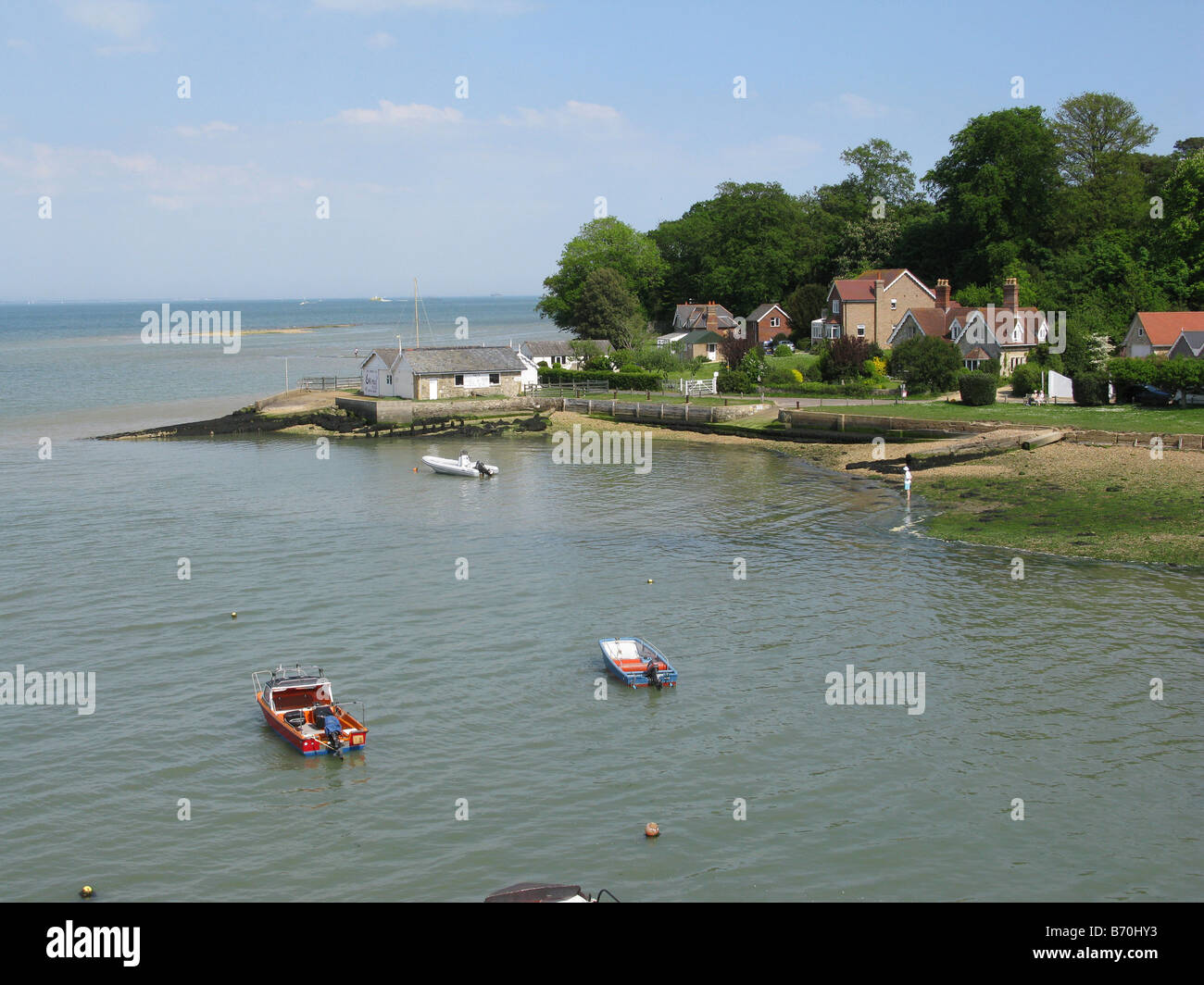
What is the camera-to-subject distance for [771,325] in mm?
117938

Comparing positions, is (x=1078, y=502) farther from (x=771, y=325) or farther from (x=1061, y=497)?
(x=771, y=325)

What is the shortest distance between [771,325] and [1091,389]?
172 ft

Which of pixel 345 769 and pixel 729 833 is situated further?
pixel 345 769

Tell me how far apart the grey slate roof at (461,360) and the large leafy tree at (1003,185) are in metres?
48.9

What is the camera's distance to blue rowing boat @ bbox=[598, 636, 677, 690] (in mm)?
27531

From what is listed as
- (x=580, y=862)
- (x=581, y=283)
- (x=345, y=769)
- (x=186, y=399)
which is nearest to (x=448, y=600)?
(x=345, y=769)

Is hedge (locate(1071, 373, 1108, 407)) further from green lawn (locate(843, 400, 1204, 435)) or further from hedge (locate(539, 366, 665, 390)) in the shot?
hedge (locate(539, 366, 665, 390))

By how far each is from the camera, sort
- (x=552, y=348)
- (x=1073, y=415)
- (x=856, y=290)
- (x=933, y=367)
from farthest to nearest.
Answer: (x=552, y=348)
(x=856, y=290)
(x=933, y=367)
(x=1073, y=415)

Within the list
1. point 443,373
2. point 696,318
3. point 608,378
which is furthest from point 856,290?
point 443,373

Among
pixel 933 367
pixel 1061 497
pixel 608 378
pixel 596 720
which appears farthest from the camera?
pixel 608 378

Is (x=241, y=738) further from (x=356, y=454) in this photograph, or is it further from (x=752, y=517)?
(x=356, y=454)

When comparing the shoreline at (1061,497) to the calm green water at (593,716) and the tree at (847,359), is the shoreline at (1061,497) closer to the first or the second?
the calm green water at (593,716)

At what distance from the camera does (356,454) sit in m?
68.9
